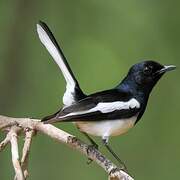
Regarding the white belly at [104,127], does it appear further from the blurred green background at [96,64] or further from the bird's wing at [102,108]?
the blurred green background at [96,64]

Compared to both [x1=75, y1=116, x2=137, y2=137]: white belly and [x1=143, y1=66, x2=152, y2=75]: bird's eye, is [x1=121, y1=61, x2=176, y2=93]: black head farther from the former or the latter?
[x1=75, y1=116, x2=137, y2=137]: white belly

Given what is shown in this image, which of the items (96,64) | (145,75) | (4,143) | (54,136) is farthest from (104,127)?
(96,64)

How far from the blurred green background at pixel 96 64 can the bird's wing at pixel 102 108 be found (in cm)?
225

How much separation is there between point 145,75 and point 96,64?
235 cm

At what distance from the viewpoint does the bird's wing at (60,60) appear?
3.75 meters

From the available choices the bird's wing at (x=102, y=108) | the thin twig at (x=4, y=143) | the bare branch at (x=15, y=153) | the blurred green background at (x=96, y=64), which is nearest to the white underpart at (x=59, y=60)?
the bird's wing at (x=102, y=108)

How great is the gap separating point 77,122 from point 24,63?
273 cm

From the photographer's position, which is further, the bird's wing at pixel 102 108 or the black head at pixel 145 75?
the black head at pixel 145 75

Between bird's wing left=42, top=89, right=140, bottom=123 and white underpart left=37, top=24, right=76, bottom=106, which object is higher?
white underpart left=37, top=24, right=76, bottom=106

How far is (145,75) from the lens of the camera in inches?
160

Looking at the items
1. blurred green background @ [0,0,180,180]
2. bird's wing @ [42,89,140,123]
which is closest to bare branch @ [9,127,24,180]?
bird's wing @ [42,89,140,123]

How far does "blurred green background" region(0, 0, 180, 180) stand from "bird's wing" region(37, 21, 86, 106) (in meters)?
2.19

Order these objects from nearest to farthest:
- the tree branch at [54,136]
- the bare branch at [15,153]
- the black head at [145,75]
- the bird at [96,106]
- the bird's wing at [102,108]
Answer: the bare branch at [15,153] < the tree branch at [54,136] < the bird's wing at [102,108] < the bird at [96,106] < the black head at [145,75]

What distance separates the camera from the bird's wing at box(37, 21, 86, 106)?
3.75 meters
